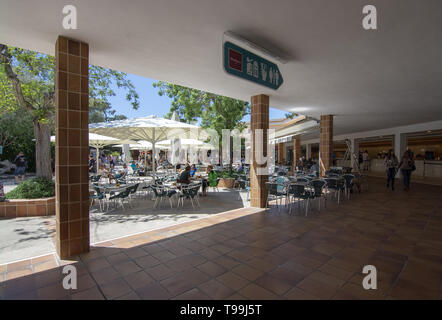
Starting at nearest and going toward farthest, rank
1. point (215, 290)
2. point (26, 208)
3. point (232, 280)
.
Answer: point (215, 290) → point (232, 280) → point (26, 208)

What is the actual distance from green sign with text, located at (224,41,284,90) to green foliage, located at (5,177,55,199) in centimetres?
583

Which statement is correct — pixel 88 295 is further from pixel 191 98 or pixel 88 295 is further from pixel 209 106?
pixel 209 106

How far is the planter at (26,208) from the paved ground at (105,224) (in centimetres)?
27

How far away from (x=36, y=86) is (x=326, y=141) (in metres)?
10.3

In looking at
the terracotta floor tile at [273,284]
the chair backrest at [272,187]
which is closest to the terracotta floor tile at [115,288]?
the terracotta floor tile at [273,284]

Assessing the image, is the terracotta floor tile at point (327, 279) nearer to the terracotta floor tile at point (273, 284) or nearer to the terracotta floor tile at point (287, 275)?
the terracotta floor tile at point (287, 275)

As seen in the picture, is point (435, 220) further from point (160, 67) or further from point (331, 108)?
point (160, 67)

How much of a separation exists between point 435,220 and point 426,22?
4269 mm

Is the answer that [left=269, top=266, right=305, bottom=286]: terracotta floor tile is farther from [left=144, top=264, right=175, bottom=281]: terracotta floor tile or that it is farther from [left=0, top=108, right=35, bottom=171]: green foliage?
[left=0, top=108, right=35, bottom=171]: green foliage

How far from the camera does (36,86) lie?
241 inches

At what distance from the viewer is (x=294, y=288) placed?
2.34 meters

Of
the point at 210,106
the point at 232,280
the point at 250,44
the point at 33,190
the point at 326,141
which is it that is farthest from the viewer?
the point at 210,106

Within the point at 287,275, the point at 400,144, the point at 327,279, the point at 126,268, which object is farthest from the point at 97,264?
the point at 400,144

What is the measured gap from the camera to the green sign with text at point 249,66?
9.16 feet
